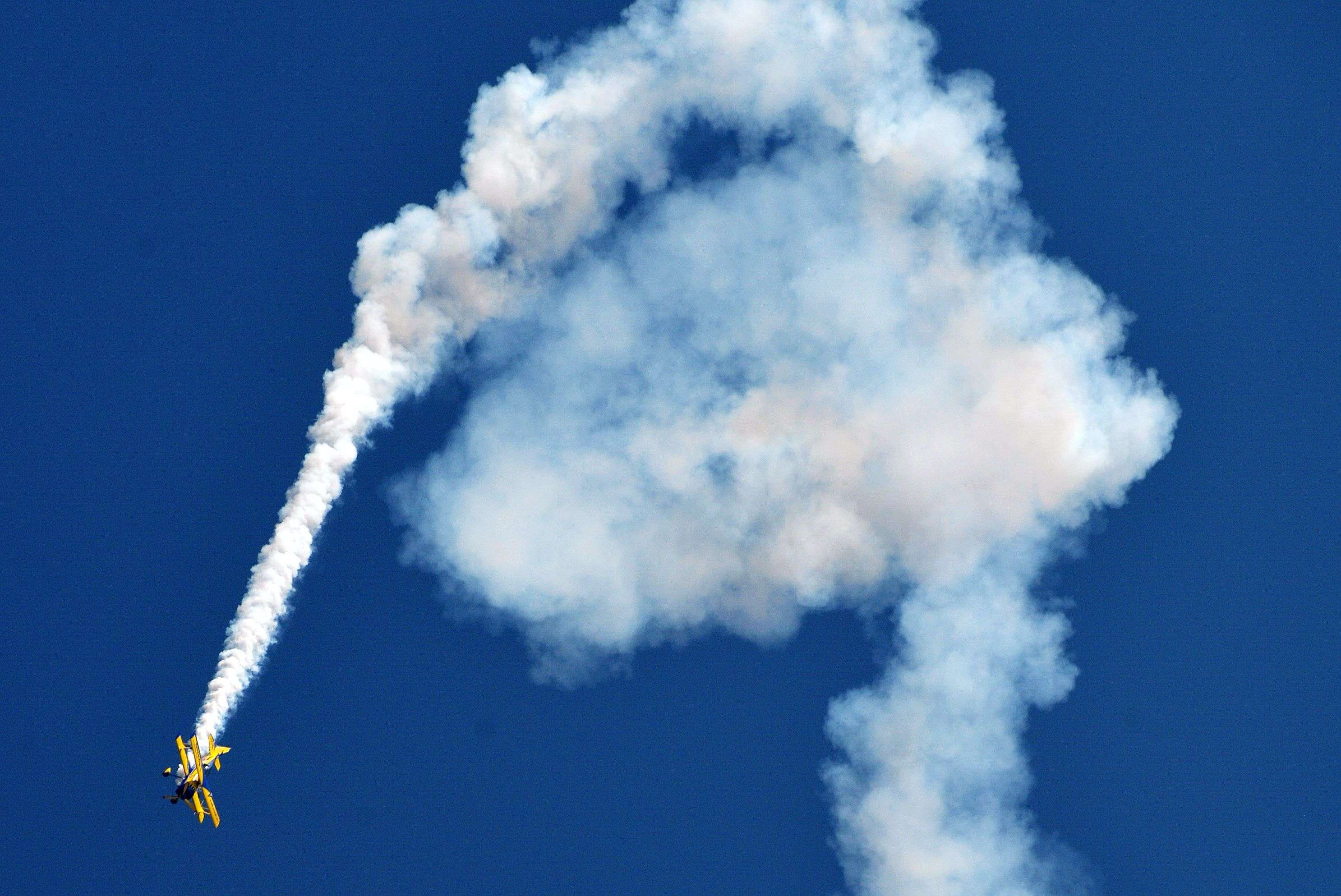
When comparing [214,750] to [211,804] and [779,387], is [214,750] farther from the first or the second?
[779,387]

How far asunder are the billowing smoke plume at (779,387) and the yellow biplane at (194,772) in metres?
1.20

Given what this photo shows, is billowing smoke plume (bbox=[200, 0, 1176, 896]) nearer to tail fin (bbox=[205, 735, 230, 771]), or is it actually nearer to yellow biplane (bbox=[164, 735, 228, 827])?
tail fin (bbox=[205, 735, 230, 771])

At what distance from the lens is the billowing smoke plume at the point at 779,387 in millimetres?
50500

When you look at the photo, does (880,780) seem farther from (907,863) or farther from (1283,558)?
(1283,558)

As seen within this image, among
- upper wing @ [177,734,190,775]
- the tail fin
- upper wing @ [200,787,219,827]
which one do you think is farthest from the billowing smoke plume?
upper wing @ [200,787,219,827]

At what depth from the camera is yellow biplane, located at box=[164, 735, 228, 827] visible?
48.9 m

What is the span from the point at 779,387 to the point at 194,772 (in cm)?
2199

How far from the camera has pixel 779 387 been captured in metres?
51.1

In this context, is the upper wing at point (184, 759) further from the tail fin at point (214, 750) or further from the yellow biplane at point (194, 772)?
the tail fin at point (214, 750)

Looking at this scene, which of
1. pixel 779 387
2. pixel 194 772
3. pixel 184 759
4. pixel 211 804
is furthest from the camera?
pixel 779 387

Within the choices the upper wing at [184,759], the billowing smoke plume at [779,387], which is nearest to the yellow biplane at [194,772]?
the upper wing at [184,759]

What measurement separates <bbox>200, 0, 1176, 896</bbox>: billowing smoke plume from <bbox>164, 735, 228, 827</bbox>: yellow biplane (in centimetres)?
120

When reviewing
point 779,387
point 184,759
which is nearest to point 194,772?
point 184,759

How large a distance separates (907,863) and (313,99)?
3220cm
